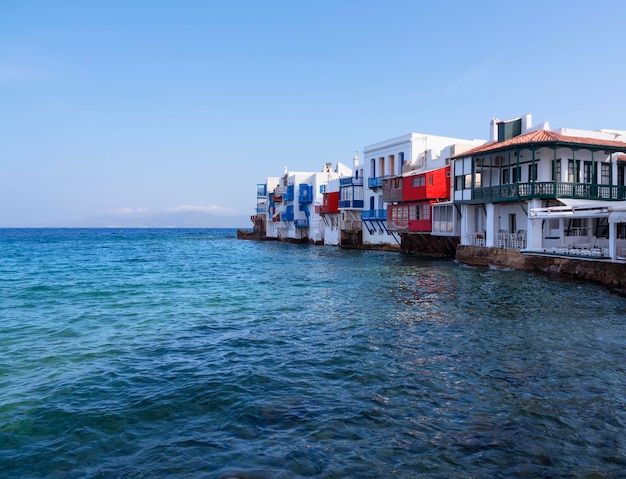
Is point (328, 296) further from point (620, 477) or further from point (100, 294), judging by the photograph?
point (620, 477)

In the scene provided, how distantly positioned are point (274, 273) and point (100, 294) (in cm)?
1189

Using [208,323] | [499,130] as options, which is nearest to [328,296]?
[208,323]

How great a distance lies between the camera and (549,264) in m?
25.5

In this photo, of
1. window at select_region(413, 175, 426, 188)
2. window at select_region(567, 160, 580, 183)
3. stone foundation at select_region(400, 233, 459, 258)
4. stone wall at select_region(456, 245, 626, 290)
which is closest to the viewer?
stone wall at select_region(456, 245, 626, 290)

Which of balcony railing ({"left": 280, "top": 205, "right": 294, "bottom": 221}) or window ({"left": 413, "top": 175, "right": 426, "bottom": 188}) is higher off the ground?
window ({"left": 413, "top": 175, "right": 426, "bottom": 188})

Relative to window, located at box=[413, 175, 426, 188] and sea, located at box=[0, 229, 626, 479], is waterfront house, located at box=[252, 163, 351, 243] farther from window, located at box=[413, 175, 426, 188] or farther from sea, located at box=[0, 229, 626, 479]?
sea, located at box=[0, 229, 626, 479]

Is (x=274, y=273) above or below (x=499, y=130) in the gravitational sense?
below

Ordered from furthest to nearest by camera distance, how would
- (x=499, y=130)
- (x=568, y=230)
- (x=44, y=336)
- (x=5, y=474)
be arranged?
(x=499, y=130) → (x=568, y=230) → (x=44, y=336) → (x=5, y=474)

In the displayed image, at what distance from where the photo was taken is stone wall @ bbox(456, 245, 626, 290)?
70.7 ft

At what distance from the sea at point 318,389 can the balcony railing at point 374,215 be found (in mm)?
31424

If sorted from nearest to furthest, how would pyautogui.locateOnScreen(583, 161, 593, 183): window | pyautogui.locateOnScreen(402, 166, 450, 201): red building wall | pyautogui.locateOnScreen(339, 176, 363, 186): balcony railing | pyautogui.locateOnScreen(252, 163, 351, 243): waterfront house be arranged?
1. pyautogui.locateOnScreen(583, 161, 593, 183): window
2. pyautogui.locateOnScreen(402, 166, 450, 201): red building wall
3. pyautogui.locateOnScreen(339, 176, 363, 186): balcony railing
4. pyautogui.locateOnScreen(252, 163, 351, 243): waterfront house

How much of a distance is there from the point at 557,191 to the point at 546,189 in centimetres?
61

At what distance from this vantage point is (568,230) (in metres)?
28.3

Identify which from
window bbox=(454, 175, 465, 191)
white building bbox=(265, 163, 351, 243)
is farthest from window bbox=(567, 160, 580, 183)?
white building bbox=(265, 163, 351, 243)
